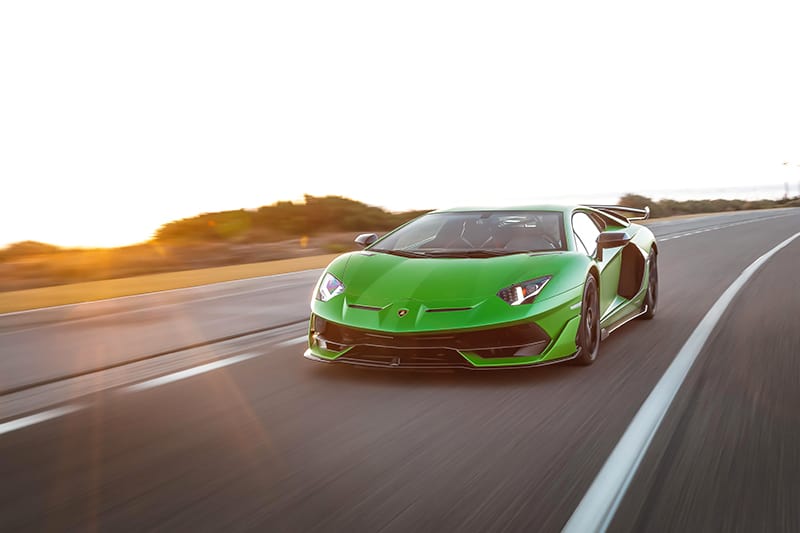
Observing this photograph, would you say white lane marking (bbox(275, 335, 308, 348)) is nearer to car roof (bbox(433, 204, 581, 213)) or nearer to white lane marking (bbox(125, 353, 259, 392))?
white lane marking (bbox(125, 353, 259, 392))

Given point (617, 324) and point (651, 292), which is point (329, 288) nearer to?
point (617, 324)

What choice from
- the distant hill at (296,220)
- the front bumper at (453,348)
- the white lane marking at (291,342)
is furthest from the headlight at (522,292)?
the distant hill at (296,220)

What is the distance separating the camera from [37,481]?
12.9ft

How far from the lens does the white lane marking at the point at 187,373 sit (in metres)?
6.04

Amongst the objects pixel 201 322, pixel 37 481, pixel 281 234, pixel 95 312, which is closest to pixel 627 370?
pixel 37 481

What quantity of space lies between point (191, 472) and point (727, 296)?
8.35m

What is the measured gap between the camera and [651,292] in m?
8.95

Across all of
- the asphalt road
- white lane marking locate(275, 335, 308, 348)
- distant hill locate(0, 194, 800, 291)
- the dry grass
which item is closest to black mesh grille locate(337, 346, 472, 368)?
Answer: the asphalt road

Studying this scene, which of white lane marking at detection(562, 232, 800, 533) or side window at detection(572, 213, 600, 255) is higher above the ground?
side window at detection(572, 213, 600, 255)

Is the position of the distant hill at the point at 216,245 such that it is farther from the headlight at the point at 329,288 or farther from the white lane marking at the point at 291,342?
the headlight at the point at 329,288

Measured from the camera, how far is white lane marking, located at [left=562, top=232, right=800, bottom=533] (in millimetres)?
3367

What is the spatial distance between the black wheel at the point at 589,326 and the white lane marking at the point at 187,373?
8.69 feet

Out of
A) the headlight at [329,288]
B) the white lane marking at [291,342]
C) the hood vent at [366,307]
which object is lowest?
the white lane marking at [291,342]

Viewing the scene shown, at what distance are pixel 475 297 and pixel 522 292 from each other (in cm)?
36
